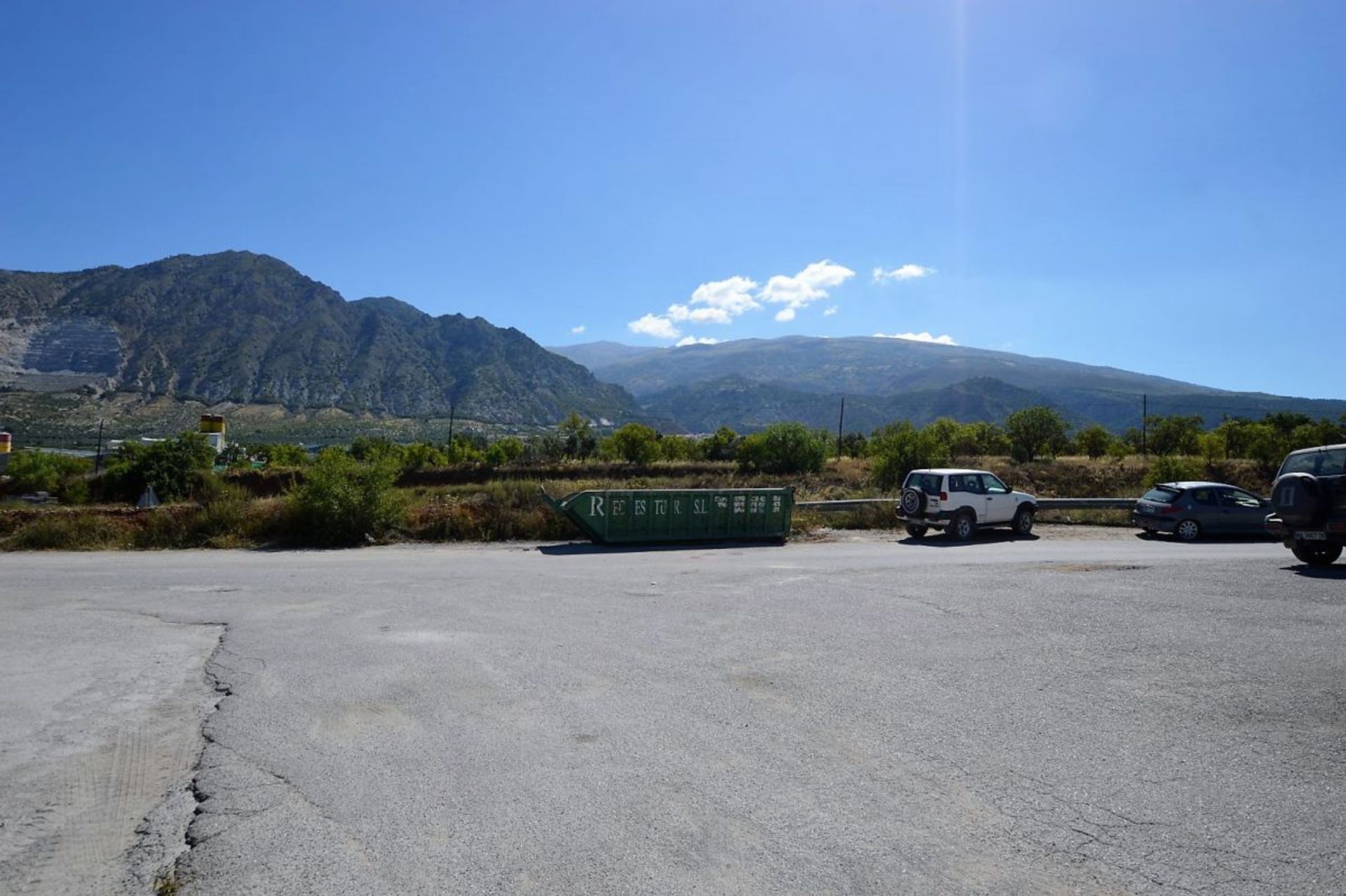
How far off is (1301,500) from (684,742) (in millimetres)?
12692

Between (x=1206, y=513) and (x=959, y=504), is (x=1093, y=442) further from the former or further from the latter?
(x=959, y=504)

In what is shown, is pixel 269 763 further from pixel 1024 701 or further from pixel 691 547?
pixel 691 547

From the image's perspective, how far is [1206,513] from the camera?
20688mm

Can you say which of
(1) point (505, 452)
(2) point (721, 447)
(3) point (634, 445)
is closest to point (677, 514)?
(3) point (634, 445)

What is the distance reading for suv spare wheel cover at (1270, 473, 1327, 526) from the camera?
13234mm

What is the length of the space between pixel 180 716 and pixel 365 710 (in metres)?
1.41

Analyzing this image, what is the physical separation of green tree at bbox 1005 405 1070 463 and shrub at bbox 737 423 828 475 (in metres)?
18.2

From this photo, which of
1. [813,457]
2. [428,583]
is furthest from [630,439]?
[428,583]

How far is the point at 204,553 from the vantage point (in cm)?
1781

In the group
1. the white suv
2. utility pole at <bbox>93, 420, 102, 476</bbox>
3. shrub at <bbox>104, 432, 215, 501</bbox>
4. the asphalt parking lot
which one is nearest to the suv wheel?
the asphalt parking lot

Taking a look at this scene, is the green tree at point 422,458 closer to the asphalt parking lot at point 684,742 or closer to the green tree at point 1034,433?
the green tree at point 1034,433

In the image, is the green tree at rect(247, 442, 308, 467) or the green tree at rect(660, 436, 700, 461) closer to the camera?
the green tree at rect(247, 442, 308, 467)

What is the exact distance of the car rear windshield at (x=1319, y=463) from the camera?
13.4 m

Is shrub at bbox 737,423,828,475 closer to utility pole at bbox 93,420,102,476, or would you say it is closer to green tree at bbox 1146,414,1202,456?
green tree at bbox 1146,414,1202,456
